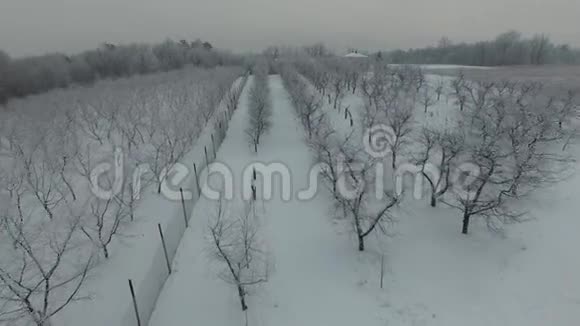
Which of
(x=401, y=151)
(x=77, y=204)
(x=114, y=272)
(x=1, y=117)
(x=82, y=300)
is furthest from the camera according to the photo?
(x=1, y=117)

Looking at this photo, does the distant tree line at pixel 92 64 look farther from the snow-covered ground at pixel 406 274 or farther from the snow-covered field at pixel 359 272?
the snow-covered ground at pixel 406 274

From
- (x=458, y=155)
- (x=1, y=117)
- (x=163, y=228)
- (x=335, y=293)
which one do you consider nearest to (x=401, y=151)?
(x=458, y=155)

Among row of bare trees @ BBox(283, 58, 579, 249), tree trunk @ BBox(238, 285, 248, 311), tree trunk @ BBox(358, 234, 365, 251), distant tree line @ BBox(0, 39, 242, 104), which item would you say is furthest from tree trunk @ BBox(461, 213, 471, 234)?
distant tree line @ BBox(0, 39, 242, 104)

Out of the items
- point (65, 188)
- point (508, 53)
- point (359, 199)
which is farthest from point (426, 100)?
point (508, 53)

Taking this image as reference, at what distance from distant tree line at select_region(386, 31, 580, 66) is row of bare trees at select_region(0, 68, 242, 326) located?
241ft

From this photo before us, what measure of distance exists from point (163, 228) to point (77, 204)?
532 centimetres

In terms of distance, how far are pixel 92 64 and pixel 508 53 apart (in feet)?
295

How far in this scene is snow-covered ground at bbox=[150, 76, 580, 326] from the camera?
11.1 m

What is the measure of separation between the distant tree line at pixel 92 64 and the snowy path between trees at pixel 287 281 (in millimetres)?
41743

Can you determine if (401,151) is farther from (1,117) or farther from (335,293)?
(1,117)

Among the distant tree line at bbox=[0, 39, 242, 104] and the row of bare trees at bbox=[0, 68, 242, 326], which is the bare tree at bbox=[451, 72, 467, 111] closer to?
the row of bare trees at bbox=[0, 68, 242, 326]

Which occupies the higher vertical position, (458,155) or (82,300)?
(458,155)

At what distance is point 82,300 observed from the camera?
37.5 feet

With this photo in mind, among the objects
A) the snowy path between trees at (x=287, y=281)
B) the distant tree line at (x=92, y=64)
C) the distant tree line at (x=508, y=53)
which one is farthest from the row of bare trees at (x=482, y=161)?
the distant tree line at (x=508, y=53)
